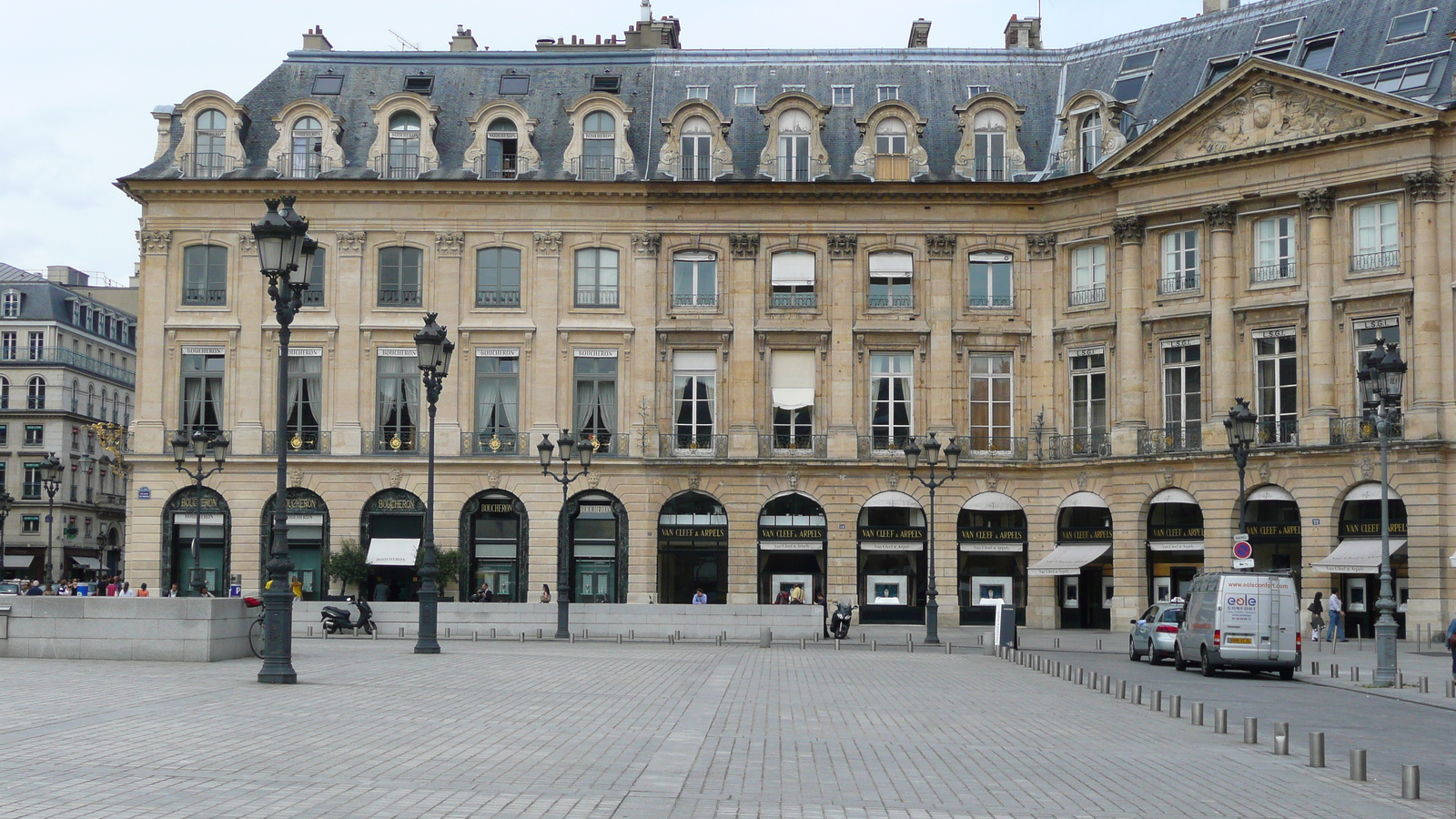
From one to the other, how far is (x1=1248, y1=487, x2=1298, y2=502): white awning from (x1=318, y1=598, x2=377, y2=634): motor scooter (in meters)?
26.8

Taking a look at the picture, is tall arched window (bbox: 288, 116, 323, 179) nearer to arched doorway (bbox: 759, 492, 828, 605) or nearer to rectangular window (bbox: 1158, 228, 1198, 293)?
arched doorway (bbox: 759, 492, 828, 605)

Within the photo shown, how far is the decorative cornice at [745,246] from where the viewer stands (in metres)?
59.4

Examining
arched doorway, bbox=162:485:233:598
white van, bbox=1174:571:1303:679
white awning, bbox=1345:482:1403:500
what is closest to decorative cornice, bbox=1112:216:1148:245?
white awning, bbox=1345:482:1403:500

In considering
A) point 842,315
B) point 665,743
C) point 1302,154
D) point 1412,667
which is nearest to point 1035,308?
point 842,315

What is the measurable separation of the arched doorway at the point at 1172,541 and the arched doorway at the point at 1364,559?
15.4ft

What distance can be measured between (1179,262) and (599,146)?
20242mm

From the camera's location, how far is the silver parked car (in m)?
37.5

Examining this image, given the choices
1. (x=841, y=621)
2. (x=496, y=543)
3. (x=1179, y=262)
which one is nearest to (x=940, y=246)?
(x=1179, y=262)

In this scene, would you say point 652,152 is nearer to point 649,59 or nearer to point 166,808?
point 649,59

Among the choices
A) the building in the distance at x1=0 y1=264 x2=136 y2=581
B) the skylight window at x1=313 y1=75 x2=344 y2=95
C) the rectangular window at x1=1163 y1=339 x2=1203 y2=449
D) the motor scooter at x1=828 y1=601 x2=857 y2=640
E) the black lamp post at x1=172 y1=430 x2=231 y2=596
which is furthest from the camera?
the building in the distance at x1=0 y1=264 x2=136 y2=581

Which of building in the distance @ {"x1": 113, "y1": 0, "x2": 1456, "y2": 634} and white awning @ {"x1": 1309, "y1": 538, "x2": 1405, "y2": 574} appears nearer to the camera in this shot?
white awning @ {"x1": 1309, "y1": 538, "x2": 1405, "y2": 574}

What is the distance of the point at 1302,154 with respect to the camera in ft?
171

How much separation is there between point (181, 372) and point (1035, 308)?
29.7m

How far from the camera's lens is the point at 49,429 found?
99.2 m
